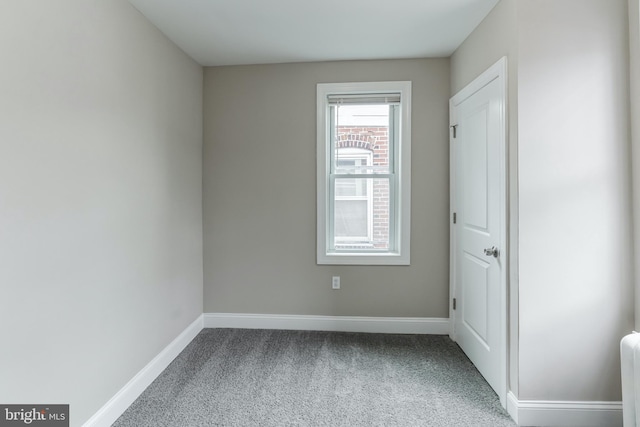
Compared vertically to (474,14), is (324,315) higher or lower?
lower

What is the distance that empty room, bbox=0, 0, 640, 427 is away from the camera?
159cm

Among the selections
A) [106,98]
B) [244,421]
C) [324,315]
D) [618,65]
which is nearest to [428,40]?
[618,65]

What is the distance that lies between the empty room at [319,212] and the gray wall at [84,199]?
0.04 feet

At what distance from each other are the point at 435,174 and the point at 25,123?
2.77 meters

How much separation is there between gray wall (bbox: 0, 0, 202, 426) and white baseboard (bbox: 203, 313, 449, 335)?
2.11 ft

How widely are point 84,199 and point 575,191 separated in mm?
2542

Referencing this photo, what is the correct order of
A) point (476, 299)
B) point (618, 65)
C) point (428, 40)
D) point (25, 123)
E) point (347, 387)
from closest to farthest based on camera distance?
point (25, 123), point (618, 65), point (347, 387), point (476, 299), point (428, 40)

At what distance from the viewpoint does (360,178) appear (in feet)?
10.6

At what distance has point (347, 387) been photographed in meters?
2.26

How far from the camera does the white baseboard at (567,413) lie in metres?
1.87

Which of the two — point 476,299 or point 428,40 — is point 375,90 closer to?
point 428,40

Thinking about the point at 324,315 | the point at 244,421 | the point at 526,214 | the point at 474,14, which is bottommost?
the point at 244,421

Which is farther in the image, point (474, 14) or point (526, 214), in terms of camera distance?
point (474, 14)

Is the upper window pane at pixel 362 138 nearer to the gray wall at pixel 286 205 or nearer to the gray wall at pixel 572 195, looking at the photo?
the gray wall at pixel 286 205
